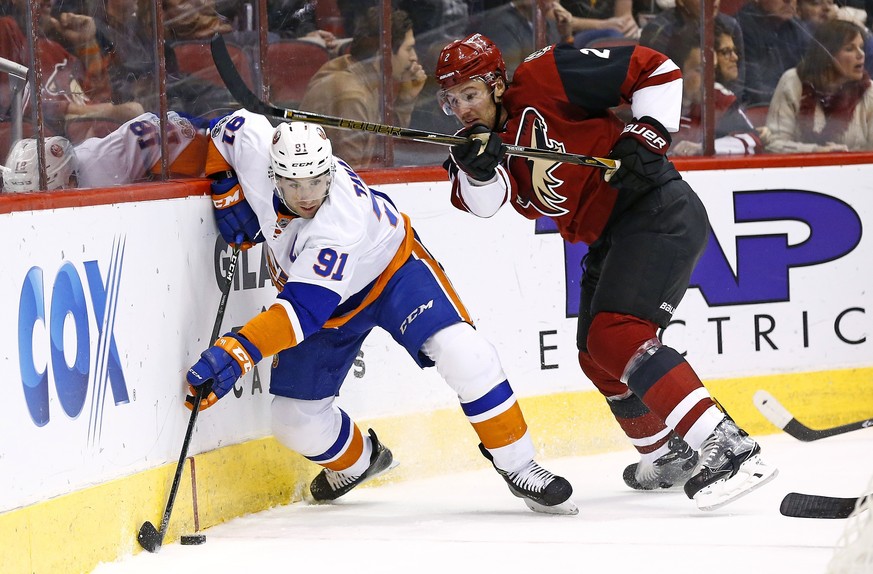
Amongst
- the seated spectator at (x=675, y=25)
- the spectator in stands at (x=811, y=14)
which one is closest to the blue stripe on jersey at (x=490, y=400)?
the seated spectator at (x=675, y=25)

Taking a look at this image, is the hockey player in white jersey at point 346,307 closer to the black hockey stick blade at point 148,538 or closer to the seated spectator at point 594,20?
the black hockey stick blade at point 148,538

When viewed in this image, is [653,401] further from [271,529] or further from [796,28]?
[796,28]

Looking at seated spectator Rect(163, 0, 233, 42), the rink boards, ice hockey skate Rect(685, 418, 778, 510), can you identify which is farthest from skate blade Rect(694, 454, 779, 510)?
seated spectator Rect(163, 0, 233, 42)

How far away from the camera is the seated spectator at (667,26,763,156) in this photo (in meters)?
4.92

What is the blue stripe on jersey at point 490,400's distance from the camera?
3602 mm

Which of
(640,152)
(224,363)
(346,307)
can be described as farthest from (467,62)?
(224,363)

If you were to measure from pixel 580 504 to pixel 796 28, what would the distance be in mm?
2173

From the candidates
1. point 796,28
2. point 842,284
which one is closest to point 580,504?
point 842,284

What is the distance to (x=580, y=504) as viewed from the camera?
3.81 meters

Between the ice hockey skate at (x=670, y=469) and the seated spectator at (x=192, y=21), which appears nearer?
the seated spectator at (x=192, y=21)

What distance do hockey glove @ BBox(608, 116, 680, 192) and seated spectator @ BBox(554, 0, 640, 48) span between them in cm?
138

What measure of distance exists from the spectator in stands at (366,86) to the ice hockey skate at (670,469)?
128cm

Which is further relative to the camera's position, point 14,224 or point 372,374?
point 372,374

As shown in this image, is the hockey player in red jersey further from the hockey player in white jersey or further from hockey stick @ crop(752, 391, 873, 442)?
hockey stick @ crop(752, 391, 873, 442)
